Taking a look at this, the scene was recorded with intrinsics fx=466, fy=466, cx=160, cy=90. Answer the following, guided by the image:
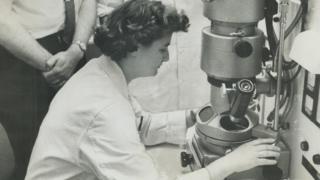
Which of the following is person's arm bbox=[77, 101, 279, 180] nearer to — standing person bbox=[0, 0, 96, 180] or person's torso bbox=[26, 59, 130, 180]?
person's torso bbox=[26, 59, 130, 180]

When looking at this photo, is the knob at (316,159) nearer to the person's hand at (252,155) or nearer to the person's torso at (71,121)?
the person's hand at (252,155)

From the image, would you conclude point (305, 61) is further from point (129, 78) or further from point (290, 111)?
point (129, 78)

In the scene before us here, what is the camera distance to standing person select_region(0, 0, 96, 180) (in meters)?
1.51

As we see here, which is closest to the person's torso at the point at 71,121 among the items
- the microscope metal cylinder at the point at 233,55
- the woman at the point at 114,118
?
the woman at the point at 114,118

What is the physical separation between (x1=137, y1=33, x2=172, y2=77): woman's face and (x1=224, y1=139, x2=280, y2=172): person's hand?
0.29 meters

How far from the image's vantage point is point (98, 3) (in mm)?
1725

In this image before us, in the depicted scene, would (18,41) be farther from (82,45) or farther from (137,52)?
(137,52)

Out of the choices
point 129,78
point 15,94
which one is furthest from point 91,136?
point 15,94

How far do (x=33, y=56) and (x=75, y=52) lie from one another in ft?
0.47

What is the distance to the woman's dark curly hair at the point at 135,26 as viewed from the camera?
3.78 feet

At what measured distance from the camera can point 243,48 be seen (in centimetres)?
105

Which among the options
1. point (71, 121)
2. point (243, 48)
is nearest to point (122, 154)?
point (71, 121)

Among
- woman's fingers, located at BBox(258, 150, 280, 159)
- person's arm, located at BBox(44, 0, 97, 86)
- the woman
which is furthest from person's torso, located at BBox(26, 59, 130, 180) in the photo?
person's arm, located at BBox(44, 0, 97, 86)

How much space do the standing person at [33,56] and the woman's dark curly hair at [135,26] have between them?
43 centimetres
